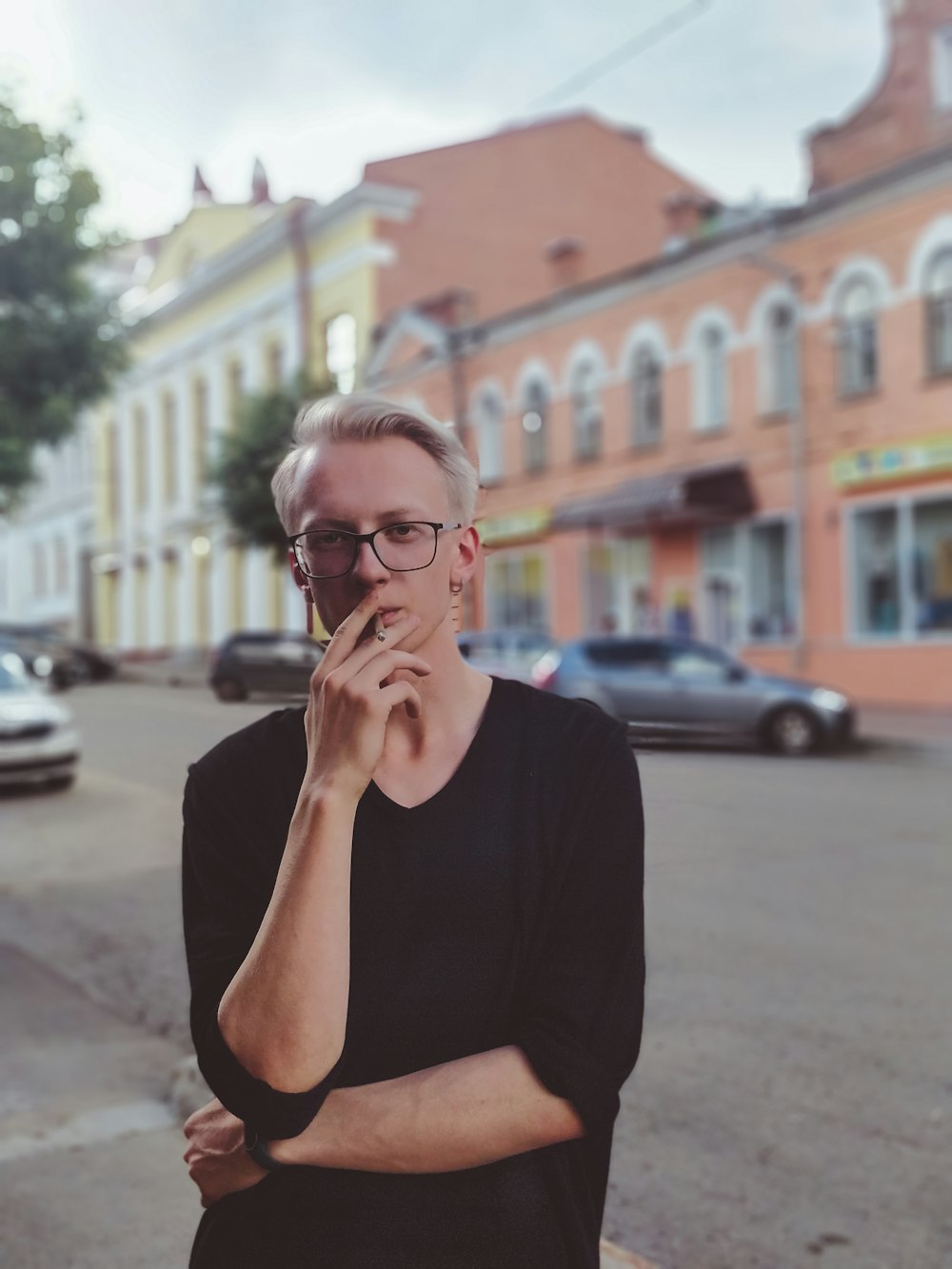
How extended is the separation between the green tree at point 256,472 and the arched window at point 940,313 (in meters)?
15.4

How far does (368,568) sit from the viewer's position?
158 centimetres

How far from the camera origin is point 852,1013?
16.4 ft

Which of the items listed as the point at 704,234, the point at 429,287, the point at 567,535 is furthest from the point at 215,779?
the point at 429,287

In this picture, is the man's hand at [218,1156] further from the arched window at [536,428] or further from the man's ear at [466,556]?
the arched window at [536,428]

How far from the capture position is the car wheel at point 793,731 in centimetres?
1512

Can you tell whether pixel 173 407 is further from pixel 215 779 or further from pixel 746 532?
pixel 215 779

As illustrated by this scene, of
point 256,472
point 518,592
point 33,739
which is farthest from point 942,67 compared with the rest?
point 256,472

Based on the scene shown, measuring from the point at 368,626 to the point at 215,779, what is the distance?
33 cm

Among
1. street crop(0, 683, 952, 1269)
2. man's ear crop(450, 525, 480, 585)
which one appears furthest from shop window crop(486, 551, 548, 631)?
man's ear crop(450, 525, 480, 585)

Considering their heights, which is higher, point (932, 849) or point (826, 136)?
point (826, 136)

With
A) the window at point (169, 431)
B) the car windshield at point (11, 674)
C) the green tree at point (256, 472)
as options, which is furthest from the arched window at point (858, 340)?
the green tree at point (256, 472)

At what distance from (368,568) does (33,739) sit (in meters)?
10.7

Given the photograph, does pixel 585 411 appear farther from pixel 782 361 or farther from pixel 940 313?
pixel 940 313

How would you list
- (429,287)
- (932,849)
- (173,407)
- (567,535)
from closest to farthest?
(932,849), (567,535), (173,407), (429,287)
